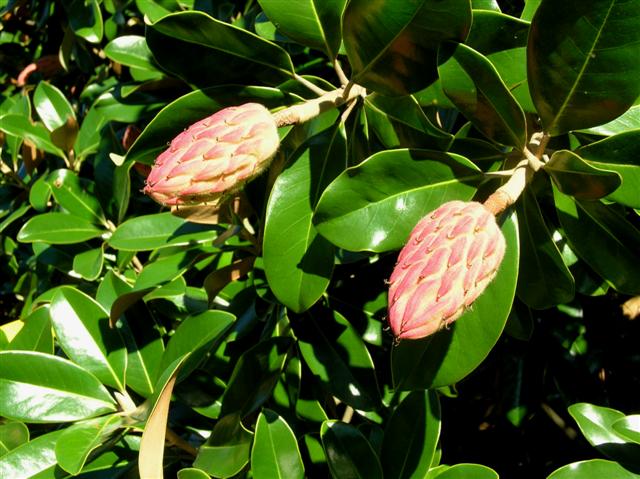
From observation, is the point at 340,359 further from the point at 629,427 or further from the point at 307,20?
the point at 307,20

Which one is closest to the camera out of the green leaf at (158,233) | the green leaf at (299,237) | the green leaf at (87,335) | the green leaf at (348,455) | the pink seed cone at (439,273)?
the pink seed cone at (439,273)

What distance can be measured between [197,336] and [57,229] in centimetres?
81

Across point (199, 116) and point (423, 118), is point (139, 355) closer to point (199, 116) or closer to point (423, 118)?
point (199, 116)

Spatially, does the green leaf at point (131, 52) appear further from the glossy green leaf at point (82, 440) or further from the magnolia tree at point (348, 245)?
the glossy green leaf at point (82, 440)

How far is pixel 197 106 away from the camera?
1.31 meters

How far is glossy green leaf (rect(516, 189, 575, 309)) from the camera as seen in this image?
126 cm

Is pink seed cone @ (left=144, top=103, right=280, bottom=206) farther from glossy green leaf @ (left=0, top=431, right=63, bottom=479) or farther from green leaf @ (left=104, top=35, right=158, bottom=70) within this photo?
green leaf @ (left=104, top=35, right=158, bottom=70)

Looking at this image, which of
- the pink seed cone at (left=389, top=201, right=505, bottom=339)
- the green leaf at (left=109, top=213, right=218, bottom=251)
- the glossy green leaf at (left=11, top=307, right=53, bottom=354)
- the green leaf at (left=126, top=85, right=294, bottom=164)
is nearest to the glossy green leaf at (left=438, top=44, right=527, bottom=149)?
the pink seed cone at (left=389, top=201, right=505, bottom=339)

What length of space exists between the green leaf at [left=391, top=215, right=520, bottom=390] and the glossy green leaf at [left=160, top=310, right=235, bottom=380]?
425mm

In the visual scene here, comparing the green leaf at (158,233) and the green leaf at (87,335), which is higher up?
the green leaf at (158,233)

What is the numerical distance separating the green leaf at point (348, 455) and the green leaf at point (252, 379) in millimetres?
195

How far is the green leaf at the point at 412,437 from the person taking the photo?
142cm

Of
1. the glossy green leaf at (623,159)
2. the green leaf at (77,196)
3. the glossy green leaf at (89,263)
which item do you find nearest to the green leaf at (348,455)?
the glossy green leaf at (623,159)

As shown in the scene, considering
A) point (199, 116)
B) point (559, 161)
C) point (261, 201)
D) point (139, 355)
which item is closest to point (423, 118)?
point (559, 161)
